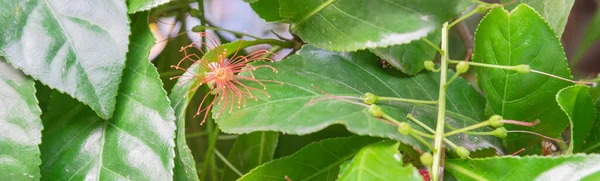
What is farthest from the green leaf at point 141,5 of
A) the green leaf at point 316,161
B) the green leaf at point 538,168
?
the green leaf at point 538,168

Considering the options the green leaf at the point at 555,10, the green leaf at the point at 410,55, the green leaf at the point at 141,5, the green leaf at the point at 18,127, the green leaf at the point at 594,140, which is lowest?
the green leaf at the point at 18,127

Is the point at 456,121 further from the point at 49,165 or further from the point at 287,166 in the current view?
the point at 49,165

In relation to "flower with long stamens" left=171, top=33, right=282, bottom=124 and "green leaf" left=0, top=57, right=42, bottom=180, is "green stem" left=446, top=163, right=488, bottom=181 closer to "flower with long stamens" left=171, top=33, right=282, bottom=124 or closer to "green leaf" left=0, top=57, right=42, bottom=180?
"flower with long stamens" left=171, top=33, right=282, bottom=124

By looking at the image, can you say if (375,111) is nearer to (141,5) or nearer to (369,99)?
(369,99)

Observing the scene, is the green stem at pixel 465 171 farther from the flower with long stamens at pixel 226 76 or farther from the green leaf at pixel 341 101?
the flower with long stamens at pixel 226 76

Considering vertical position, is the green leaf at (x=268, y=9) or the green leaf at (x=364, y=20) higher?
the green leaf at (x=364, y=20)

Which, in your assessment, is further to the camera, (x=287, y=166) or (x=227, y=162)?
(x=227, y=162)

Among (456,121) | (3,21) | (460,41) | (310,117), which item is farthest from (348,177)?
(460,41)
